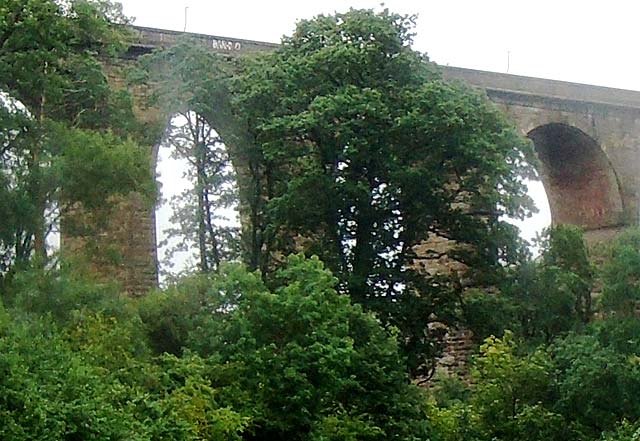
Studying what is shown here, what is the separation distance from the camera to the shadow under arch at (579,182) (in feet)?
104

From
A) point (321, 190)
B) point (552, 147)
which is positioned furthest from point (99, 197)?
point (552, 147)

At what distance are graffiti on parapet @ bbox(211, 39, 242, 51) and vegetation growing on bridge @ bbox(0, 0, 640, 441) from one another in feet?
4.22

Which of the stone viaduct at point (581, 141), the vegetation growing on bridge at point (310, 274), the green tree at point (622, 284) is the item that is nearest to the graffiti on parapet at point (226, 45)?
the vegetation growing on bridge at point (310, 274)

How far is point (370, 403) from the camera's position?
1797 cm

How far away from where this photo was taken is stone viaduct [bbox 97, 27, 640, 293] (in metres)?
30.1

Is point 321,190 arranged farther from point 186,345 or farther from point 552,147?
point 552,147

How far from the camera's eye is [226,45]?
25.9m

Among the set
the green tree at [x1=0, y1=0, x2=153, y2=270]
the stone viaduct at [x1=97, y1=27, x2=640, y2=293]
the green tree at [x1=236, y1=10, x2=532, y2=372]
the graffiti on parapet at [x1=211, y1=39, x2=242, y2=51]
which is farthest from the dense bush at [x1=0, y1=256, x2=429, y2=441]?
the stone viaduct at [x1=97, y1=27, x2=640, y2=293]

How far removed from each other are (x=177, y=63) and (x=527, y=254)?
22.0 ft

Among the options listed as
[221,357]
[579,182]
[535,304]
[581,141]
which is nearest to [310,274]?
[221,357]

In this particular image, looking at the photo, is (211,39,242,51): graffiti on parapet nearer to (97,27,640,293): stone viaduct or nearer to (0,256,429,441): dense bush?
(97,27,640,293): stone viaduct

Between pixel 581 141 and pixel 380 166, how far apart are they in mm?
10319

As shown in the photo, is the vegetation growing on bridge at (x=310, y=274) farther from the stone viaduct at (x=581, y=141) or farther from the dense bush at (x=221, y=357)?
the stone viaduct at (x=581, y=141)

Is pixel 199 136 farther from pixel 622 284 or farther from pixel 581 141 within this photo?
pixel 581 141
